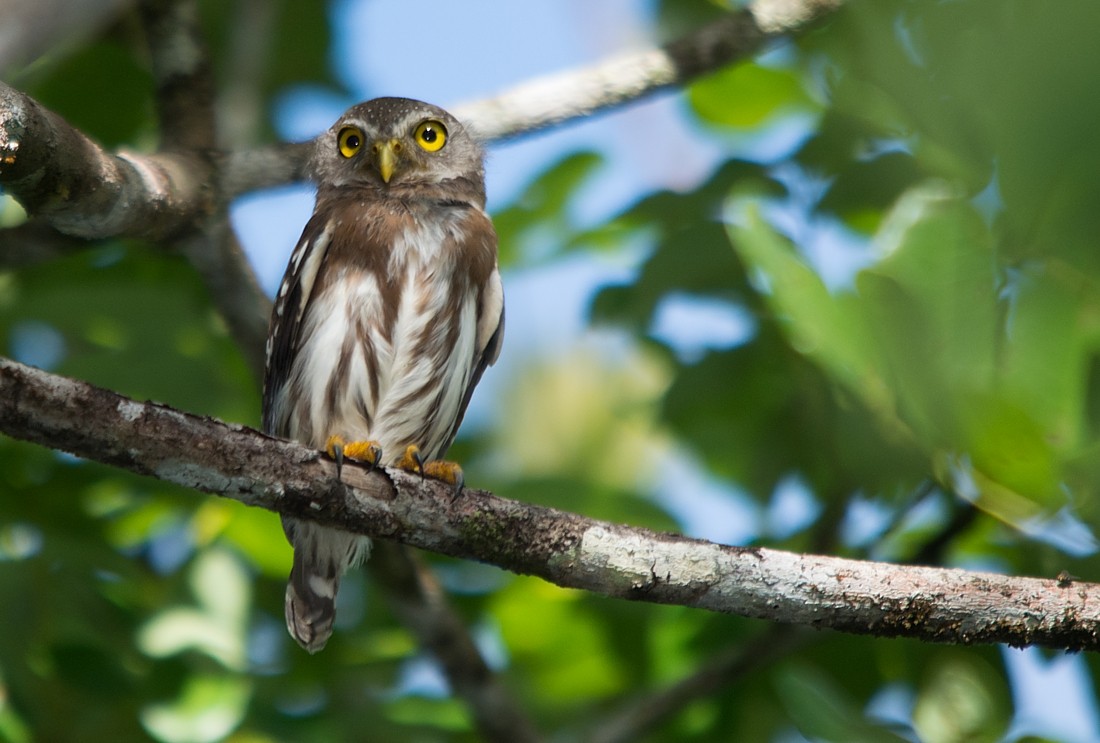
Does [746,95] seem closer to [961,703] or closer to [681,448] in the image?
[681,448]

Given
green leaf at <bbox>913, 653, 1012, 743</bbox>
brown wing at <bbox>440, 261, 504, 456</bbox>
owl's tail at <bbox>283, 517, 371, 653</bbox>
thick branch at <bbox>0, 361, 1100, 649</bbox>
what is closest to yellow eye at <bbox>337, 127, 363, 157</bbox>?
brown wing at <bbox>440, 261, 504, 456</bbox>

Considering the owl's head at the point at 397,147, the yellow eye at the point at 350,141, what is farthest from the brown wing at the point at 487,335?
the yellow eye at the point at 350,141

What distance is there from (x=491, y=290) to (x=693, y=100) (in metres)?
1.12

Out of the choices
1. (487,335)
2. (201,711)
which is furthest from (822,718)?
(487,335)

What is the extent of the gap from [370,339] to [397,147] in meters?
1.03

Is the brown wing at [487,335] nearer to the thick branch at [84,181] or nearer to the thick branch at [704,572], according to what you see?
the thick branch at [84,181]

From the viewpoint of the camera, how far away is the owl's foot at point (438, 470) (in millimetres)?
2922

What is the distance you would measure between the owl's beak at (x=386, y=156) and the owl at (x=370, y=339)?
0.15 m

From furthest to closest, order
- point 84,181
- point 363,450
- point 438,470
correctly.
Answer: point 363,450, point 438,470, point 84,181

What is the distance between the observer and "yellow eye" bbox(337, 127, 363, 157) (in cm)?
498

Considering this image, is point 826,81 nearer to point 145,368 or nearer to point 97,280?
point 145,368

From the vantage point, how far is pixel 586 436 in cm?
645

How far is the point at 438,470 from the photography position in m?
3.36

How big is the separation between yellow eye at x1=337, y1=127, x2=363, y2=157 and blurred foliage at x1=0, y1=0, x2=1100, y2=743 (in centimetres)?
34
